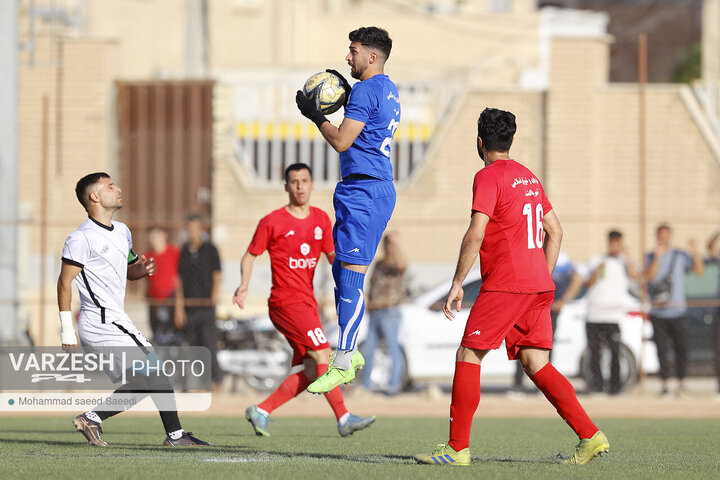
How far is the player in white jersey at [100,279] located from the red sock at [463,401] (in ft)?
7.44

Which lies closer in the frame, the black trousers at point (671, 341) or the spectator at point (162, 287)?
the black trousers at point (671, 341)

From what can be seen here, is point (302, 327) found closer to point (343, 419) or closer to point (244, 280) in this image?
point (244, 280)

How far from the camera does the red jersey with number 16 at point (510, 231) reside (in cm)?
781

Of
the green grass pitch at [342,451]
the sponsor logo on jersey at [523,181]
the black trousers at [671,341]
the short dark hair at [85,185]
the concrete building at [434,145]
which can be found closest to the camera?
the green grass pitch at [342,451]

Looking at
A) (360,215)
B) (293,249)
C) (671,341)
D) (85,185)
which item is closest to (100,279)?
(85,185)

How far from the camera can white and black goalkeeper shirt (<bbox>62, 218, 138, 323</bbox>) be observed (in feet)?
29.2

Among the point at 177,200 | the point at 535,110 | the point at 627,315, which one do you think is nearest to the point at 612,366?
the point at 627,315

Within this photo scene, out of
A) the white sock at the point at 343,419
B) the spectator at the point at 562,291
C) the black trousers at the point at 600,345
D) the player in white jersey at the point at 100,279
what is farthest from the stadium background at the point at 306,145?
the player in white jersey at the point at 100,279

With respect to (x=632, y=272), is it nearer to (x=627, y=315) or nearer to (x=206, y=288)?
(x=627, y=315)

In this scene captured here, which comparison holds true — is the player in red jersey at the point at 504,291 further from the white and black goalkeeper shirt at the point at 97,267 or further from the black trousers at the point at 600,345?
the black trousers at the point at 600,345

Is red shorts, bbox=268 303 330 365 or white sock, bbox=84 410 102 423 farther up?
red shorts, bbox=268 303 330 365

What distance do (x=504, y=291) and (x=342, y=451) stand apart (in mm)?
2071

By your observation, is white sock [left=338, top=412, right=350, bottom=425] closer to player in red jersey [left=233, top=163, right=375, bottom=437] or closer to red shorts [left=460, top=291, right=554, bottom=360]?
player in red jersey [left=233, top=163, right=375, bottom=437]

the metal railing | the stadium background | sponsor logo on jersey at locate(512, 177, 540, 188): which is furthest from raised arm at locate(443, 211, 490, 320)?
the metal railing
